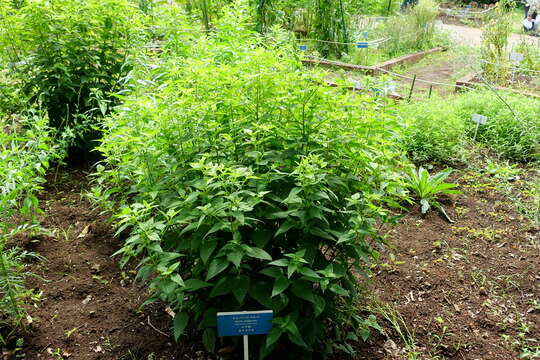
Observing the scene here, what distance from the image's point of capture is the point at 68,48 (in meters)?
3.74

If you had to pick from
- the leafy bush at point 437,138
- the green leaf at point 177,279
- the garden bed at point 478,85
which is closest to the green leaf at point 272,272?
the green leaf at point 177,279

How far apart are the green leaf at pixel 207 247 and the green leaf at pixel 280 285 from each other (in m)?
0.29

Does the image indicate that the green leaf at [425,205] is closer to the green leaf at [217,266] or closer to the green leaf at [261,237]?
the green leaf at [261,237]

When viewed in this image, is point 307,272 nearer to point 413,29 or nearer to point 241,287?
point 241,287

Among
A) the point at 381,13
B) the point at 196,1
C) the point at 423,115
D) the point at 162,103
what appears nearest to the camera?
the point at 162,103

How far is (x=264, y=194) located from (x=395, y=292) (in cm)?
134

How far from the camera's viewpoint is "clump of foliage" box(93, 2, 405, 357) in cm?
189

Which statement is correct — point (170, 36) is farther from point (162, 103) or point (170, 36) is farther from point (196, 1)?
point (196, 1)

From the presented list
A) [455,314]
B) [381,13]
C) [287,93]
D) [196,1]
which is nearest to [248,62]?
[287,93]

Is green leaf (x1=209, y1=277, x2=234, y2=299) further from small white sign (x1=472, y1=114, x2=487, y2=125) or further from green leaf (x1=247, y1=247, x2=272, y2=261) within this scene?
→ small white sign (x1=472, y1=114, x2=487, y2=125)

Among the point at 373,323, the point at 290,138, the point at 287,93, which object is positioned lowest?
the point at 373,323

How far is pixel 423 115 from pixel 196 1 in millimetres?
5924

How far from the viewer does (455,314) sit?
267 cm

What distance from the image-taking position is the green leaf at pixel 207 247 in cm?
183
